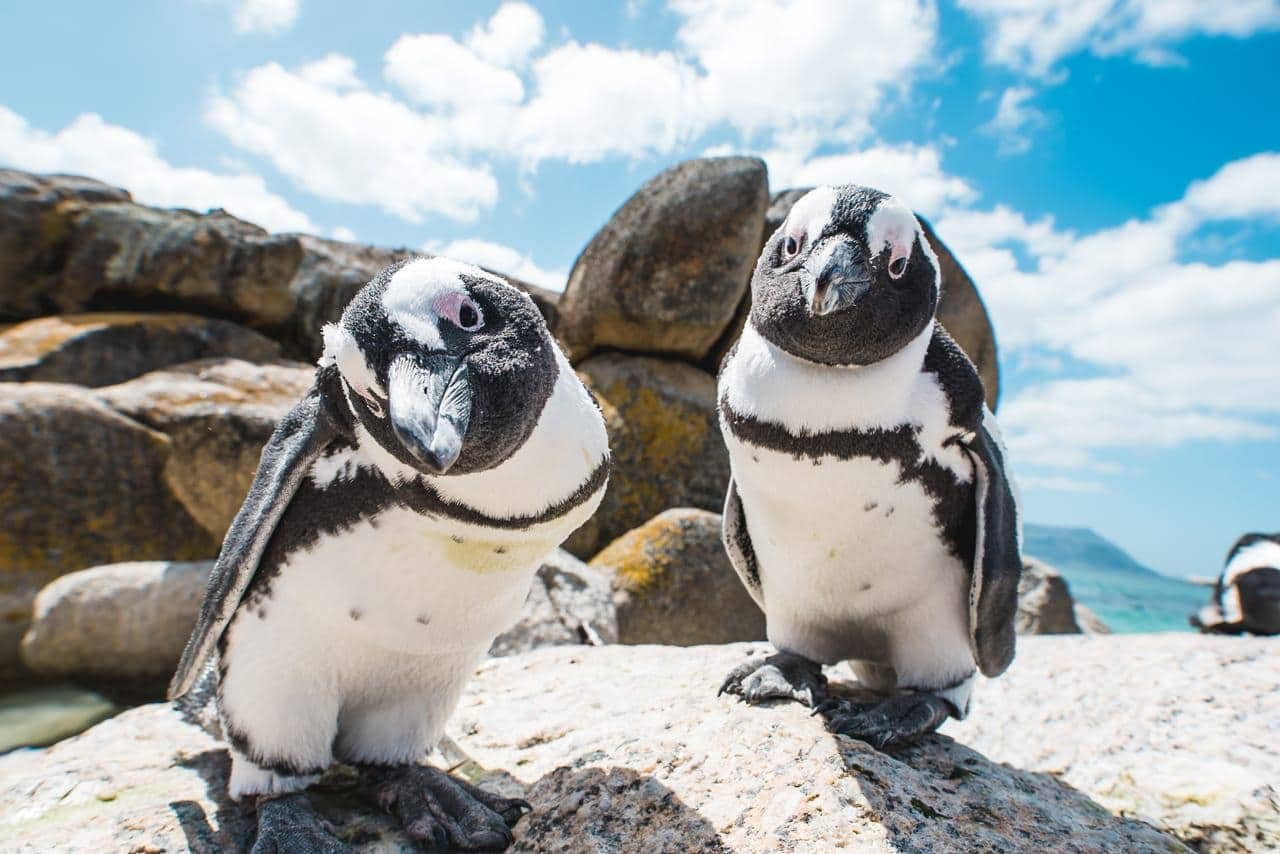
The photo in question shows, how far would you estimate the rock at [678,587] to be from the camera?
4453mm

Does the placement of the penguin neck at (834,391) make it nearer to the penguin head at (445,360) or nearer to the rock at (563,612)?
the penguin head at (445,360)

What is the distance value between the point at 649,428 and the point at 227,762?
4041 millimetres

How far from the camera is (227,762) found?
5.70 ft

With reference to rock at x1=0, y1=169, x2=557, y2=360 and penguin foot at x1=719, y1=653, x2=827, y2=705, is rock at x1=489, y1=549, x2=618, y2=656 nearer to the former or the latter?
penguin foot at x1=719, y1=653, x2=827, y2=705

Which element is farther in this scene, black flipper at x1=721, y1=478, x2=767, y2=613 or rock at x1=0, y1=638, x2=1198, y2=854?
black flipper at x1=721, y1=478, x2=767, y2=613

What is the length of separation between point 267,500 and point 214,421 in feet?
12.2

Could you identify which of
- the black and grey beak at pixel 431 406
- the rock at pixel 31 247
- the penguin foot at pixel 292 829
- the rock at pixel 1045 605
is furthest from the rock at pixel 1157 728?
the rock at pixel 31 247

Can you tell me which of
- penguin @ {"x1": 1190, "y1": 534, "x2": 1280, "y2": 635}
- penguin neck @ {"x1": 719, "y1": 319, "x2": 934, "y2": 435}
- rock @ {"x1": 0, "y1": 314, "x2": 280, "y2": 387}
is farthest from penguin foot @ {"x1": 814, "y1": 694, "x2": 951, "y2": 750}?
rock @ {"x1": 0, "y1": 314, "x2": 280, "y2": 387}

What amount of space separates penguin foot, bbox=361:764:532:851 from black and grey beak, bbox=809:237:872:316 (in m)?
1.09

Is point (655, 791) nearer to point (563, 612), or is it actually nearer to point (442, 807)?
point (442, 807)

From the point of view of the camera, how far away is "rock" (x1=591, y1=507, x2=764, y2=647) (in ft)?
14.6

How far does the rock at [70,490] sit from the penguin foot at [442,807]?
161 inches

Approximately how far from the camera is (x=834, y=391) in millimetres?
1631

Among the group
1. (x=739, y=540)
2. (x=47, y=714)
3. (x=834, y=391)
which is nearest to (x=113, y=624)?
(x=47, y=714)
